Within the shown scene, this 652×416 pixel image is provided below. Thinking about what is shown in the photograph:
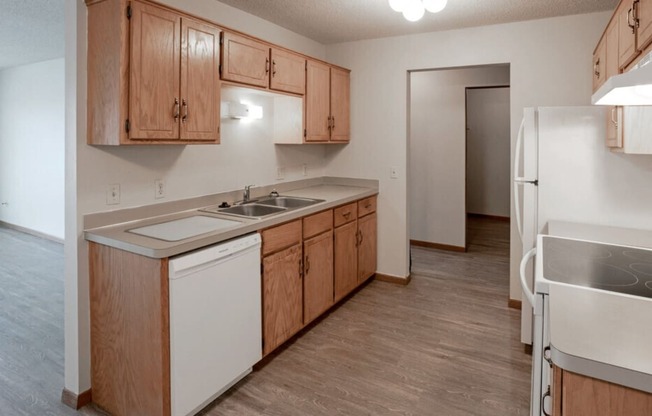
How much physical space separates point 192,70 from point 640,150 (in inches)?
93.7

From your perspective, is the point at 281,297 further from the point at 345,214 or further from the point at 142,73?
the point at 142,73

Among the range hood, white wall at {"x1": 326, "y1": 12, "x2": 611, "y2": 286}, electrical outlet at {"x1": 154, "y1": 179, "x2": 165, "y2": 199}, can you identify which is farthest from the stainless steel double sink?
the range hood

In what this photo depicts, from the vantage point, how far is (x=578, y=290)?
138 cm

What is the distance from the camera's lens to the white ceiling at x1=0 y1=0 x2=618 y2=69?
3.00 meters

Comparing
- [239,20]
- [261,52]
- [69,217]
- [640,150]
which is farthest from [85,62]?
[640,150]

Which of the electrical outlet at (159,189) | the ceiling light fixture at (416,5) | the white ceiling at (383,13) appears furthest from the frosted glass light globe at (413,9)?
the electrical outlet at (159,189)

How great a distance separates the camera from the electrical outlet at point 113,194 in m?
2.28

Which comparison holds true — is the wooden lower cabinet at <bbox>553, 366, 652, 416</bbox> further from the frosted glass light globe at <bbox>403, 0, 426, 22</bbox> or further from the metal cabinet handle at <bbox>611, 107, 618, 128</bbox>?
the frosted glass light globe at <bbox>403, 0, 426, 22</bbox>

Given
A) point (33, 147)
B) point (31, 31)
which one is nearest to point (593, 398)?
point (31, 31)

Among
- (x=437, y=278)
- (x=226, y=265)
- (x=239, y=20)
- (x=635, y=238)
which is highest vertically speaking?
(x=239, y=20)

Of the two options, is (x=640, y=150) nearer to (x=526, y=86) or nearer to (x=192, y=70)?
(x=526, y=86)

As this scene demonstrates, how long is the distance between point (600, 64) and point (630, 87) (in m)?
1.91

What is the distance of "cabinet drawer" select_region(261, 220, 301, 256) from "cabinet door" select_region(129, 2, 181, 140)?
A: 0.80 metres

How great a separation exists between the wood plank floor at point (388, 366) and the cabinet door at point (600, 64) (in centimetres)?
187
